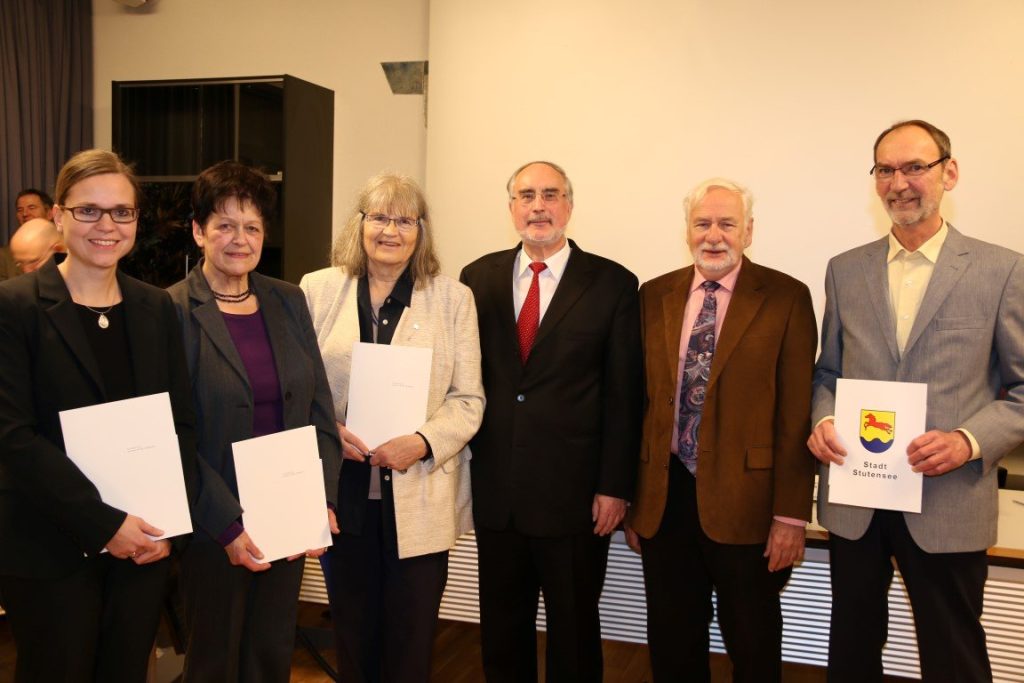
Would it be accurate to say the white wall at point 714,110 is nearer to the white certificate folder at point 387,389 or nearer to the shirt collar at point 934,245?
the shirt collar at point 934,245


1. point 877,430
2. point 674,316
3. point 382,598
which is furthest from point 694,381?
point 382,598

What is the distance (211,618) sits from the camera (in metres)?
2.09

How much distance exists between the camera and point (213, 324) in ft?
6.97

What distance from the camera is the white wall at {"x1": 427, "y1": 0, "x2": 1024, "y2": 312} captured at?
427 cm

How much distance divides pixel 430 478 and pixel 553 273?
77 cm

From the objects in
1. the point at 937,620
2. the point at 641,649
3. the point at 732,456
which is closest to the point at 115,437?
the point at 732,456

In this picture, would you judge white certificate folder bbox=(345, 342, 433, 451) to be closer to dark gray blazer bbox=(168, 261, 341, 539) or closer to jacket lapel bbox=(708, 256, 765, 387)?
dark gray blazer bbox=(168, 261, 341, 539)

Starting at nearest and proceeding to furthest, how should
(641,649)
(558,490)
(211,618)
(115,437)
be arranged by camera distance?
(115,437)
(211,618)
(558,490)
(641,649)

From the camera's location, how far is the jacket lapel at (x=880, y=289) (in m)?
2.30

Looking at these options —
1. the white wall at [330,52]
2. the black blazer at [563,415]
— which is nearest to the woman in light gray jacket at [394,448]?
the black blazer at [563,415]

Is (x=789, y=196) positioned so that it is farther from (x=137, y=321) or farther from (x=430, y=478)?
(x=137, y=321)

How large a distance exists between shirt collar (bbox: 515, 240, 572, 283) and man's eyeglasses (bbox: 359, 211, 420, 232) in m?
0.45

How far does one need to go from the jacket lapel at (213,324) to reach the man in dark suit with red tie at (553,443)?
837mm

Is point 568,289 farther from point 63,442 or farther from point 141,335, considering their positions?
point 63,442
